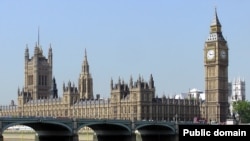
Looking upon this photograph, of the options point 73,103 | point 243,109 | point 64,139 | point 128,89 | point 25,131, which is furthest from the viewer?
point 73,103

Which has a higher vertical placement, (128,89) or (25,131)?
(128,89)

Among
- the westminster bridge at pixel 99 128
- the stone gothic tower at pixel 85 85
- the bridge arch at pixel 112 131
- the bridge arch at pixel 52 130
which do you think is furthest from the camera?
the stone gothic tower at pixel 85 85

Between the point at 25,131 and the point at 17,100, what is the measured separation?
4897 cm

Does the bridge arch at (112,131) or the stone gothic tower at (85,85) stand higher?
the stone gothic tower at (85,85)

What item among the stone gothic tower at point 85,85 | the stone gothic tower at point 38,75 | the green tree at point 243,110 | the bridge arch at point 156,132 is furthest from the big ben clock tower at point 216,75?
the stone gothic tower at point 38,75

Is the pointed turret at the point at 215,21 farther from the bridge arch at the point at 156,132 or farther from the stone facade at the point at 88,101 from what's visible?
the bridge arch at the point at 156,132

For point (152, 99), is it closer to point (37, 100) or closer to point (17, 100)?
point (37, 100)

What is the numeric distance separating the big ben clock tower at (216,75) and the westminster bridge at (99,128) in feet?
129

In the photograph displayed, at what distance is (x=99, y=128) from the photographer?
2876 inches

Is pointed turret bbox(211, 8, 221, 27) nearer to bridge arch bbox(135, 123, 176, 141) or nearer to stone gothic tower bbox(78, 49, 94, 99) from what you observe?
stone gothic tower bbox(78, 49, 94, 99)

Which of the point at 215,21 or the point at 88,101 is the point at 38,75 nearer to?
the point at 88,101

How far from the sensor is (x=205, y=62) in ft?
385

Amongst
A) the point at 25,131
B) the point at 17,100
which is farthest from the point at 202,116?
the point at 17,100

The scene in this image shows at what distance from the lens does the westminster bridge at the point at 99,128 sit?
57.4m
